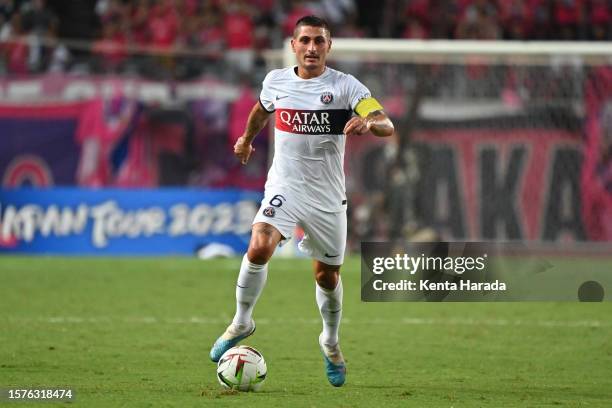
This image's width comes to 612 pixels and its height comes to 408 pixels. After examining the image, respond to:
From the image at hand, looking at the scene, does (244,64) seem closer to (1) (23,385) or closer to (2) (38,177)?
(2) (38,177)

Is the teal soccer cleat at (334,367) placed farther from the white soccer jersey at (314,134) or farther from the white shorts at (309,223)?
the white soccer jersey at (314,134)

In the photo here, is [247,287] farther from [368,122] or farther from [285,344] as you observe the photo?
[285,344]

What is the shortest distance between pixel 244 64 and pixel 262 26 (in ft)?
8.45

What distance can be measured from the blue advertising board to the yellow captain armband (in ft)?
31.3

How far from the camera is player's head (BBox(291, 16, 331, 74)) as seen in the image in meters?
7.50

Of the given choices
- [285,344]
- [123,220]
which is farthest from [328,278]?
[123,220]

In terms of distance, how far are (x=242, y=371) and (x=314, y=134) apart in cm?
151

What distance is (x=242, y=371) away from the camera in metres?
7.14

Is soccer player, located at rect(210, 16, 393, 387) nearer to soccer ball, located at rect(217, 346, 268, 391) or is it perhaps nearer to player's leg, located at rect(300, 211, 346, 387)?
player's leg, located at rect(300, 211, 346, 387)

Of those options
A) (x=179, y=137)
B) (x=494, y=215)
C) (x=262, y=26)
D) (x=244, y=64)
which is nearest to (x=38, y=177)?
(x=179, y=137)

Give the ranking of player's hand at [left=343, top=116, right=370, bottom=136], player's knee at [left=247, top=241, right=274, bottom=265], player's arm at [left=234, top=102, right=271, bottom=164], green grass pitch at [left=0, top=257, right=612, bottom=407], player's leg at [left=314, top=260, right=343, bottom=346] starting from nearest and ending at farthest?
player's hand at [left=343, top=116, right=370, bottom=136], green grass pitch at [left=0, top=257, right=612, bottom=407], player's knee at [left=247, top=241, right=274, bottom=265], player's leg at [left=314, top=260, right=343, bottom=346], player's arm at [left=234, top=102, right=271, bottom=164]

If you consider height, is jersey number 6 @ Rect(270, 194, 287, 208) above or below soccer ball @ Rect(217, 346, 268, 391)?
above

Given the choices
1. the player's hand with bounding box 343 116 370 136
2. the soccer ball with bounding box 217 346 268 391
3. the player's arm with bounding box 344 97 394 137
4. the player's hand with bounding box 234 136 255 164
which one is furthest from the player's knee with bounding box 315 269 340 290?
the player's hand with bounding box 343 116 370 136

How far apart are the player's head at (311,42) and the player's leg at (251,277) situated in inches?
41.1
